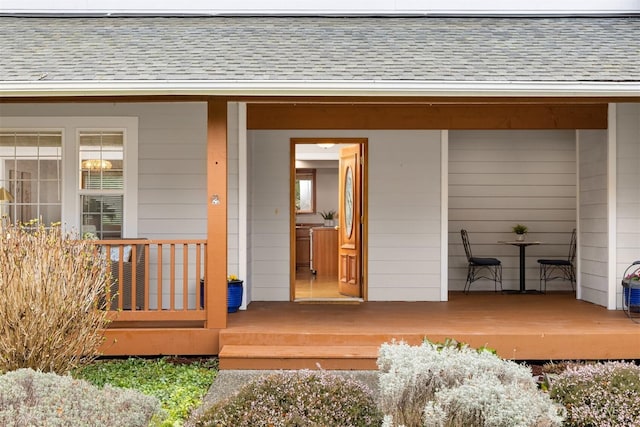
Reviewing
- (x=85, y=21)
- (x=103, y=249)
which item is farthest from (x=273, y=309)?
(x=85, y=21)

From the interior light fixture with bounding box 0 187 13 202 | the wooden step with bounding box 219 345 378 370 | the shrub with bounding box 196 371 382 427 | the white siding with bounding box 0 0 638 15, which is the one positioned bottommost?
the wooden step with bounding box 219 345 378 370

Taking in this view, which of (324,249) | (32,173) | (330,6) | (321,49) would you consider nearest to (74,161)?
(32,173)

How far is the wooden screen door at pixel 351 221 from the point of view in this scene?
24.0 ft

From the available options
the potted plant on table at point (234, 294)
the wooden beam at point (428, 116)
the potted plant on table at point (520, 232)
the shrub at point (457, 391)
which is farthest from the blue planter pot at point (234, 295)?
the potted plant on table at point (520, 232)

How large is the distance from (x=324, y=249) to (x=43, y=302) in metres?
7.34

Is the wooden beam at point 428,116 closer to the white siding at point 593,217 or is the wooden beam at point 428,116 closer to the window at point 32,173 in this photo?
the white siding at point 593,217

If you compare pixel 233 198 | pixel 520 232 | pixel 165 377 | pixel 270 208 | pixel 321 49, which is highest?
pixel 321 49

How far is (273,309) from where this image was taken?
6.41 m

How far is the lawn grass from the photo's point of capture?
13.6ft

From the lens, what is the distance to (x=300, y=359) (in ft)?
16.0

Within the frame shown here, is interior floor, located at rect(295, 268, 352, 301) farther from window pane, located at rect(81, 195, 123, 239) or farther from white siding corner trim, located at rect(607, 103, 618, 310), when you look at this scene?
white siding corner trim, located at rect(607, 103, 618, 310)

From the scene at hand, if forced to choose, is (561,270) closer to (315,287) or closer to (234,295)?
(315,287)

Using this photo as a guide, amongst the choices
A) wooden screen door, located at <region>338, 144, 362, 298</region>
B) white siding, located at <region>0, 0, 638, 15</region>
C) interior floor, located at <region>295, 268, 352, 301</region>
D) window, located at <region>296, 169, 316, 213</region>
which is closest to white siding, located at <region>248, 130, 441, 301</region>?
wooden screen door, located at <region>338, 144, 362, 298</region>

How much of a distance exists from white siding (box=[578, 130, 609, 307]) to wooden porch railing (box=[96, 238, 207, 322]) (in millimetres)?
4487
